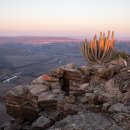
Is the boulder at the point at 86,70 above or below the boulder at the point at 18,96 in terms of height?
above

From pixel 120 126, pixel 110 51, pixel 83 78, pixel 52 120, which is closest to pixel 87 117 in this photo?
pixel 120 126

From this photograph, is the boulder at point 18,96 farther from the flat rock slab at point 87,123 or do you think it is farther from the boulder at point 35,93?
the flat rock slab at point 87,123

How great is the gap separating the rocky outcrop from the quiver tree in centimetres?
246

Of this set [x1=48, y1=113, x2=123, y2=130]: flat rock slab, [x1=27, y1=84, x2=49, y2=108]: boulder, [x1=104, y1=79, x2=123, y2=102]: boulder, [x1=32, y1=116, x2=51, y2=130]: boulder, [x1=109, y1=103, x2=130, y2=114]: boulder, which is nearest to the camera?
[x1=48, y1=113, x2=123, y2=130]: flat rock slab

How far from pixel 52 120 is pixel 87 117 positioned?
2.11 meters

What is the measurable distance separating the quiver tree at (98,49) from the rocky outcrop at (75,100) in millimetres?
2463

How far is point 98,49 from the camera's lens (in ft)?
43.7

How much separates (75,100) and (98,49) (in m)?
5.52

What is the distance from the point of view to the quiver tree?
1299cm

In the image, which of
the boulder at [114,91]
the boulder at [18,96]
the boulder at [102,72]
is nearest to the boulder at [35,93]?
the boulder at [18,96]

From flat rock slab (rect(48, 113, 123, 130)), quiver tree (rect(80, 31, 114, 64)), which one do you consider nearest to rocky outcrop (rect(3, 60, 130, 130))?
flat rock slab (rect(48, 113, 123, 130))

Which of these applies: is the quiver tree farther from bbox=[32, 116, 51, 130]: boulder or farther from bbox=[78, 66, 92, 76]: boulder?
bbox=[32, 116, 51, 130]: boulder

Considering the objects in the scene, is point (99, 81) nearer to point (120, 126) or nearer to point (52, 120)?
point (52, 120)

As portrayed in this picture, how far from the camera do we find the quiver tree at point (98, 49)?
512 inches
